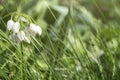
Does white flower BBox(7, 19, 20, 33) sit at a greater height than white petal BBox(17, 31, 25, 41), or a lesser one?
greater

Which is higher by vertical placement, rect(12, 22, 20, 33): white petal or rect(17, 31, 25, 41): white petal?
rect(12, 22, 20, 33): white petal

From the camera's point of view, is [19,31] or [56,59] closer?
[19,31]

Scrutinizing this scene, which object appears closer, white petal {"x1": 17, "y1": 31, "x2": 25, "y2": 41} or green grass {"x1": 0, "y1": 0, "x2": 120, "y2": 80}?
white petal {"x1": 17, "y1": 31, "x2": 25, "y2": 41}

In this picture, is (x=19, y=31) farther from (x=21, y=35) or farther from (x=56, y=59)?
(x=56, y=59)

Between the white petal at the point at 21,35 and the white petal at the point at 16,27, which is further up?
the white petal at the point at 16,27

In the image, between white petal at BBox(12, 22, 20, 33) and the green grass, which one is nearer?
white petal at BBox(12, 22, 20, 33)

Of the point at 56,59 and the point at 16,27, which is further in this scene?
the point at 56,59

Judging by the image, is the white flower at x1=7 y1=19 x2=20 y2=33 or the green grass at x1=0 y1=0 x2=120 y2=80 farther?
the green grass at x1=0 y1=0 x2=120 y2=80

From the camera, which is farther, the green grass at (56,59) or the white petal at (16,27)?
the green grass at (56,59)

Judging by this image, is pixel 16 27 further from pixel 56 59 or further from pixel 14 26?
pixel 56 59

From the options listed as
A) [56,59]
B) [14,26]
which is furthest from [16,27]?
[56,59]

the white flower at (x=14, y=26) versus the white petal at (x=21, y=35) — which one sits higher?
the white flower at (x=14, y=26)

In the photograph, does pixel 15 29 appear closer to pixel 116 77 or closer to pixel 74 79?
pixel 74 79
